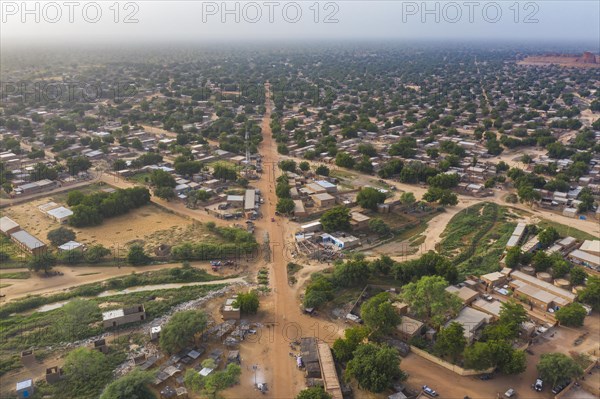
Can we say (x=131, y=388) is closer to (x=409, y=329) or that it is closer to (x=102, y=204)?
(x=409, y=329)

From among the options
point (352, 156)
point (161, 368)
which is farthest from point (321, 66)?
point (161, 368)

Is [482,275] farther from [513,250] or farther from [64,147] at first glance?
[64,147]

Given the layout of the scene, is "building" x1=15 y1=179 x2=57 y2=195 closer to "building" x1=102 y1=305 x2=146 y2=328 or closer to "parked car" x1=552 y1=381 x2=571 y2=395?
"building" x1=102 y1=305 x2=146 y2=328

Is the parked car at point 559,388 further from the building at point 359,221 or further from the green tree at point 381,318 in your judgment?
the building at point 359,221

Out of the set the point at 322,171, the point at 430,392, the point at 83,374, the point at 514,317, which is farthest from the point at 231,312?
the point at 322,171

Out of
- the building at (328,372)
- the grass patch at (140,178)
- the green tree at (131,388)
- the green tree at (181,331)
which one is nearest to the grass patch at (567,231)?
the building at (328,372)
